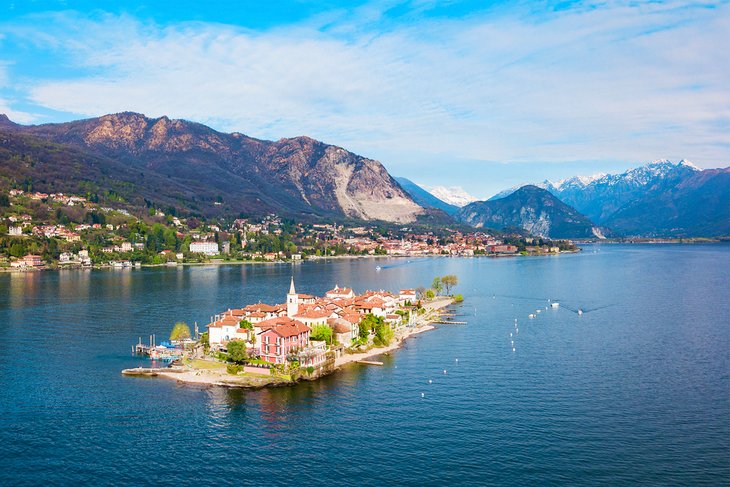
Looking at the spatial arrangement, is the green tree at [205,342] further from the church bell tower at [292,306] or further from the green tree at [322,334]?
the green tree at [322,334]

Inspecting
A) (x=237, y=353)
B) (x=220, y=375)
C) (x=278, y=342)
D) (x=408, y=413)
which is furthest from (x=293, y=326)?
(x=408, y=413)

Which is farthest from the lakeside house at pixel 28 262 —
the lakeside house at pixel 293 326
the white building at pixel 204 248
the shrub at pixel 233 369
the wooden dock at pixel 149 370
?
the shrub at pixel 233 369

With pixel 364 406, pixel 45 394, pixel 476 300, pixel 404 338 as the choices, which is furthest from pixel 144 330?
pixel 476 300

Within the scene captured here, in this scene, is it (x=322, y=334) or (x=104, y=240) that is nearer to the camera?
(x=322, y=334)

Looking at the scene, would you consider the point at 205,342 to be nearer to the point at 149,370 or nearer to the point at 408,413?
the point at 149,370

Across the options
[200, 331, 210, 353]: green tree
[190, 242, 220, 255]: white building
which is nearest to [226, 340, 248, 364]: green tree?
[200, 331, 210, 353]: green tree
